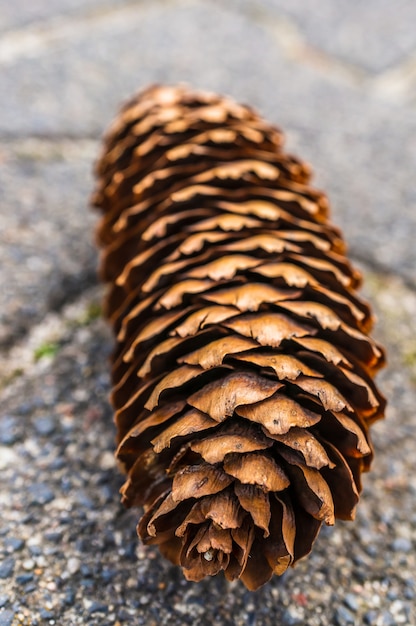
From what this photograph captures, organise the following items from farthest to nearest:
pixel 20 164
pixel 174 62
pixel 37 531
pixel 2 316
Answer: pixel 174 62
pixel 20 164
pixel 2 316
pixel 37 531

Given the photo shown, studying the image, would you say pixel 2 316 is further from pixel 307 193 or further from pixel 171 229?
pixel 307 193

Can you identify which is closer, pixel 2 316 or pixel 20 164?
pixel 2 316

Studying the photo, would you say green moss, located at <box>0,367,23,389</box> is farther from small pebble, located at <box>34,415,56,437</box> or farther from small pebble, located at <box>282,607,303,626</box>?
small pebble, located at <box>282,607,303,626</box>

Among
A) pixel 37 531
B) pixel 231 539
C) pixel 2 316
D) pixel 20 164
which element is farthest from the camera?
pixel 20 164

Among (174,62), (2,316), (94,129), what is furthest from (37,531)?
(174,62)

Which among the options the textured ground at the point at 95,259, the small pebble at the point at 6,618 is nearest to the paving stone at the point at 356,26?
the textured ground at the point at 95,259

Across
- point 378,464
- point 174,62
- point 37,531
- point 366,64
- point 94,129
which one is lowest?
point 37,531

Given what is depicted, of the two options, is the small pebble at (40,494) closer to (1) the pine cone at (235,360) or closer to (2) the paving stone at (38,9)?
(1) the pine cone at (235,360)
